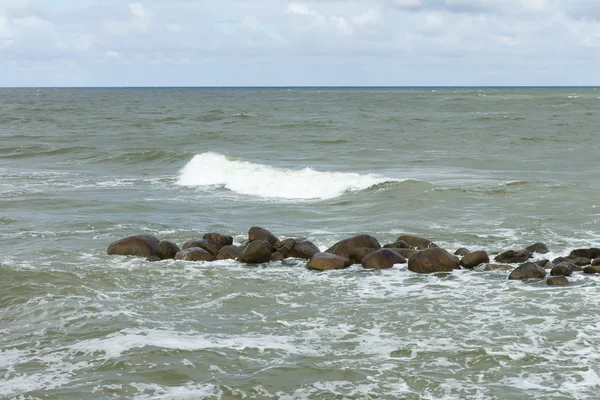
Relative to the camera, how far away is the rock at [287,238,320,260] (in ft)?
44.7

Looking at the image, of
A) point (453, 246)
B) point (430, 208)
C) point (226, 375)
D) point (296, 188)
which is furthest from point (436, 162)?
point (226, 375)

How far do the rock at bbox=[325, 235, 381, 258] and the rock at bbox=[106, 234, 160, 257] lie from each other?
318 cm

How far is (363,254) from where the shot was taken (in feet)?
43.6

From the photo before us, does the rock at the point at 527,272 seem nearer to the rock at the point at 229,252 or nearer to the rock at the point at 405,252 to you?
the rock at the point at 405,252

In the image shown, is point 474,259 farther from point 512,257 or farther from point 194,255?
point 194,255

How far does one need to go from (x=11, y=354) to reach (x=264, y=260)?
547 cm

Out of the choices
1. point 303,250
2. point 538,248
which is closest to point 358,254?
point 303,250

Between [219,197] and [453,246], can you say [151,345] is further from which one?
[219,197]

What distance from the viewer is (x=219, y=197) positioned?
72.1 ft

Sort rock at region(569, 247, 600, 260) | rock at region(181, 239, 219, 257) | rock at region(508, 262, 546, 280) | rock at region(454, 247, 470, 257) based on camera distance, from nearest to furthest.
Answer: rock at region(508, 262, 546, 280), rock at region(569, 247, 600, 260), rock at region(454, 247, 470, 257), rock at region(181, 239, 219, 257)

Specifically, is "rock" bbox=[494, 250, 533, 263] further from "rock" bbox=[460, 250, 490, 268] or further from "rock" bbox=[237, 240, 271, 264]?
"rock" bbox=[237, 240, 271, 264]

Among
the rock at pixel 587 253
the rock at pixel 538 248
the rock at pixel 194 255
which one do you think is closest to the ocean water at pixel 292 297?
the rock at pixel 194 255

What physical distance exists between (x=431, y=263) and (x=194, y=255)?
13.7 ft

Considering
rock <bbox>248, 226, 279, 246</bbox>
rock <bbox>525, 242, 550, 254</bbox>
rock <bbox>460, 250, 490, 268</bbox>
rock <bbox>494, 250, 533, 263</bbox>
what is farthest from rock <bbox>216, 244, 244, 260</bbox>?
rock <bbox>525, 242, 550, 254</bbox>
